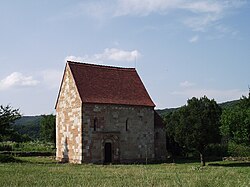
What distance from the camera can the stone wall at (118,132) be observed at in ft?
138

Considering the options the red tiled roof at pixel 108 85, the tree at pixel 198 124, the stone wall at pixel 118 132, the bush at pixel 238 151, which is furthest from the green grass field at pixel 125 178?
the bush at pixel 238 151

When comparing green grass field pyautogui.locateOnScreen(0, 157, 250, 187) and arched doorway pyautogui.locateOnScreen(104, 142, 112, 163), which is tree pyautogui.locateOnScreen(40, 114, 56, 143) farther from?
green grass field pyautogui.locateOnScreen(0, 157, 250, 187)

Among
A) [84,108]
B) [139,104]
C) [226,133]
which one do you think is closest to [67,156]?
[84,108]

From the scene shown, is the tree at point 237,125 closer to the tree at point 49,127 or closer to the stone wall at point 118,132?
the stone wall at point 118,132

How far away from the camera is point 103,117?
4334 centimetres

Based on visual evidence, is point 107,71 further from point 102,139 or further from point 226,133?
point 226,133

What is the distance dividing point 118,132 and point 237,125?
40.6ft

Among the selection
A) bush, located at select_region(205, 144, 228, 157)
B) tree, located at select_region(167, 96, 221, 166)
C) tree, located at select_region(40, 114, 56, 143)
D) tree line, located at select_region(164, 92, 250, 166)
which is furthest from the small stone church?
tree, located at select_region(40, 114, 56, 143)

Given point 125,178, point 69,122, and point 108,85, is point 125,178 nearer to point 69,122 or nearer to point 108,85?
point 69,122

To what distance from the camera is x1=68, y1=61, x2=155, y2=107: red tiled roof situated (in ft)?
143

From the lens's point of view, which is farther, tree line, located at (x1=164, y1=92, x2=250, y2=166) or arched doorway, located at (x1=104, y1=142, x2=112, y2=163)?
arched doorway, located at (x1=104, y1=142, x2=112, y2=163)

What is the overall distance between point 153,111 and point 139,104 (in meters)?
2.79

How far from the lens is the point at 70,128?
4400cm

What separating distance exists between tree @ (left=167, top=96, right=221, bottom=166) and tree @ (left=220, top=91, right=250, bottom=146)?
153 cm
